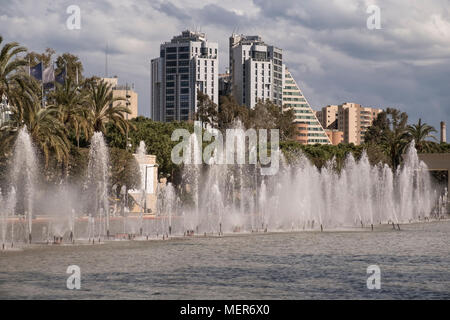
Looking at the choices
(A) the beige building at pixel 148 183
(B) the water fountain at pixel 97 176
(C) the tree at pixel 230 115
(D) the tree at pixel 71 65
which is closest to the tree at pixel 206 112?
(C) the tree at pixel 230 115

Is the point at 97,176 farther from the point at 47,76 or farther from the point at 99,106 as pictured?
the point at 47,76

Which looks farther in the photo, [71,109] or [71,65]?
[71,65]

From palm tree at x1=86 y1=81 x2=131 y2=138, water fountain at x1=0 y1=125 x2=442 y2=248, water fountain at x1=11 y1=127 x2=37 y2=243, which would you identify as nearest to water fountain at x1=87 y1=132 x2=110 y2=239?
water fountain at x1=0 y1=125 x2=442 y2=248

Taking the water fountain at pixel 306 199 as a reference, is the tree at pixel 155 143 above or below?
above

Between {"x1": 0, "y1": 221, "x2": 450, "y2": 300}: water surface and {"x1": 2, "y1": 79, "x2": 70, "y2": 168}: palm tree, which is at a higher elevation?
{"x1": 2, "y1": 79, "x2": 70, "y2": 168}: palm tree

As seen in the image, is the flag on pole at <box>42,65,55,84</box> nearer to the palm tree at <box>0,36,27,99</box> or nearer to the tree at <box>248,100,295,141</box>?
the palm tree at <box>0,36,27,99</box>

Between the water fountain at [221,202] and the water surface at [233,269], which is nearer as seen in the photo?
the water surface at [233,269]

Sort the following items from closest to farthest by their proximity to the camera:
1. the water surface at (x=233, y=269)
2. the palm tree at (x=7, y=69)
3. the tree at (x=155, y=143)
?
1. the water surface at (x=233, y=269)
2. the palm tree at (x=7, y=69)
3. the tree at (x=155, y=143)

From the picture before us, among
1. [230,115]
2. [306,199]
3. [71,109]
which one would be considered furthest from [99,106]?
[230,115]

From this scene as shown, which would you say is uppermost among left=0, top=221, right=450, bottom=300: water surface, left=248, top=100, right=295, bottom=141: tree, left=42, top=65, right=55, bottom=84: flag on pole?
left=248, top=100, right=295, bottom=141: tree

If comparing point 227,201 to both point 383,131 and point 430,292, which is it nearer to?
point 430,292

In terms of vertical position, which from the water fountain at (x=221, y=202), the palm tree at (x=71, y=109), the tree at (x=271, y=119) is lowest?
the water fountain at (x=221, y=202)

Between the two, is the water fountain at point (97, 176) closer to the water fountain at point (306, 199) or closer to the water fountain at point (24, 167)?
the water fountain at point (24, 167)
